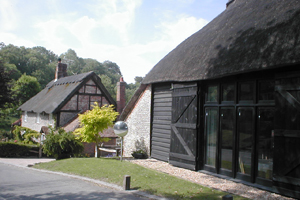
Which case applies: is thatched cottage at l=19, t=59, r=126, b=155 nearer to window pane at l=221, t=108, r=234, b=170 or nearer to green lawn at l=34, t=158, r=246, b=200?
green lawn at l=34, t=158, r=246, b=200

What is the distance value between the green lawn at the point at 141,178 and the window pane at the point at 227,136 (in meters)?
1.64

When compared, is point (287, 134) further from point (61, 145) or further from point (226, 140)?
point (61, 145)

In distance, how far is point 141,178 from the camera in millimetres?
8789

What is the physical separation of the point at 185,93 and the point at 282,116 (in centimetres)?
416

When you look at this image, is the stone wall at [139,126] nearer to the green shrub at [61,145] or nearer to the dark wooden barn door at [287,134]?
the green shrub at [61,145]

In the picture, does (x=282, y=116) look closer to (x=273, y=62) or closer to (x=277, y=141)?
(x=277, y=141)

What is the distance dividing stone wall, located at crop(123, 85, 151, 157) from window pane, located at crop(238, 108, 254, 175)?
574 cm

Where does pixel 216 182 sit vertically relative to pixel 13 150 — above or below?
above

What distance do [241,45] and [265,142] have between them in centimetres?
306

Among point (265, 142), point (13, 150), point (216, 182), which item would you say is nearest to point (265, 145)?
point (265, 142)

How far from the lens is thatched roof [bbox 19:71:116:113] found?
25484 mm

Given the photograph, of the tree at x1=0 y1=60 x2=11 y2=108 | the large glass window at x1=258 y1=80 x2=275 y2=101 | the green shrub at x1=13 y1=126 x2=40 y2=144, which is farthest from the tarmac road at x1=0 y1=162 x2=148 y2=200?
the green shrub at x1=13 y1=126 x2=40 y2=144

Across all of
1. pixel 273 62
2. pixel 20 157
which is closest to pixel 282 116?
pixel 273 62

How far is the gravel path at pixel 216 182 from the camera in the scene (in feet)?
23.5
